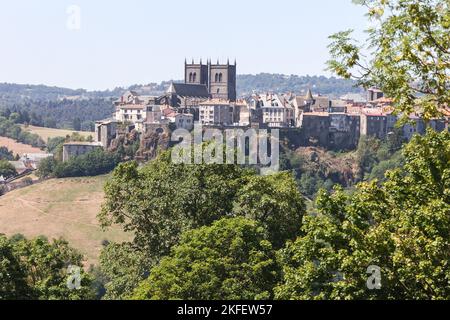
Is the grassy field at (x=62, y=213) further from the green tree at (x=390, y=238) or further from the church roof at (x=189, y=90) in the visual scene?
the green tree at (x=390, y=238)

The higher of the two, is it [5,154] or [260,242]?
[260,242]

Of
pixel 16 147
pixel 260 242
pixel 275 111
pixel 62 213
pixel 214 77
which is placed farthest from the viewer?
pixel 16 147

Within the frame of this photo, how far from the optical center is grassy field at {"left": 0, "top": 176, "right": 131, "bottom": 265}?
10012 cm

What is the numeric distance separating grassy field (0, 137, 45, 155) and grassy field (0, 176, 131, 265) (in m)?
59.6

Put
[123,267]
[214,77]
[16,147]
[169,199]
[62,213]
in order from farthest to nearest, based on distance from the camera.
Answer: [16,147] → [214,77] → [62,213] → [169,199] → [123,267]

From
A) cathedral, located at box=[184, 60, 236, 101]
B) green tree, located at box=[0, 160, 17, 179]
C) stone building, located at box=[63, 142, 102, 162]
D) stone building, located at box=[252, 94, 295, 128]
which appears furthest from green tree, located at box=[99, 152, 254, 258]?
cathedral, located at box=[184, 60, 236, 101]

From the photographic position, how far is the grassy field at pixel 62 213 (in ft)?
328

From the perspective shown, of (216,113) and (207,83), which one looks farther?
→ (207,83)

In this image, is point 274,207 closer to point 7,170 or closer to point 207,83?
point 7,170

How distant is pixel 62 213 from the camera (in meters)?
111

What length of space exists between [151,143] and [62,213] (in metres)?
19.8

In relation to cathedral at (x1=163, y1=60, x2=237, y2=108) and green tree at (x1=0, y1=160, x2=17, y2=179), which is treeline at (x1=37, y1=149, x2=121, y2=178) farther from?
cathedral at (x1=163, y1=60, x2=237, y2=108)

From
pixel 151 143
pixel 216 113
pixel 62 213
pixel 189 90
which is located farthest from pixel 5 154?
pixel 62 213
